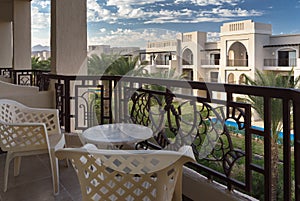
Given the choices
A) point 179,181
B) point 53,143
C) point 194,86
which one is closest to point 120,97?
point 53,143

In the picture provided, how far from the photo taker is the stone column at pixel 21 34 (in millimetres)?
6805

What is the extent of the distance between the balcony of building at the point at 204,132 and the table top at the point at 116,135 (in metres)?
0.27

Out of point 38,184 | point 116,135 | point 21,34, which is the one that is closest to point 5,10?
point 21,34

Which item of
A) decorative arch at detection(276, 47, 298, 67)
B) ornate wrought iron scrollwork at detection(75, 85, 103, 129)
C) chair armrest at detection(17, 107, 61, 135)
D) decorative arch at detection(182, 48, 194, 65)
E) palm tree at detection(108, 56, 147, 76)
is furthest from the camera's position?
decorative arch at detection(276, 47, 298, 67)

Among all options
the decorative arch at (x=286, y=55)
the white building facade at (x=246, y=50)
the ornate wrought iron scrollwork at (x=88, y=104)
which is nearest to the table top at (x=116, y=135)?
the ornate wrought iron scrollwork at (x=88, y=104)

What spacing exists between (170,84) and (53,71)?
7.40 feet

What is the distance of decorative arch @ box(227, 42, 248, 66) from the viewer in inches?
507

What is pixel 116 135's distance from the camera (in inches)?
90.3

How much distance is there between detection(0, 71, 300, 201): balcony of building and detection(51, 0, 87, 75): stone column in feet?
1.62

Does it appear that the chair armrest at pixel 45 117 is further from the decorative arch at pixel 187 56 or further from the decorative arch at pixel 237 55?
the decorative arch at pixel 237 55

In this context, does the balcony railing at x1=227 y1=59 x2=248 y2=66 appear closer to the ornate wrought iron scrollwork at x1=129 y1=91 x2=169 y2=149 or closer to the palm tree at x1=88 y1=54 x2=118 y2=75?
the palm tree at x1=88 y1=54 x2=118 y2=75

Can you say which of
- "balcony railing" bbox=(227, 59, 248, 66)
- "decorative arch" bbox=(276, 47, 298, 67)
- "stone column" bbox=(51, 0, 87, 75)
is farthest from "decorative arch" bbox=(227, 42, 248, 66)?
"stone column" bbox=(51, 0, 87, 75)

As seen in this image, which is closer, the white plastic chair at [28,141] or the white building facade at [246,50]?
the white plastic chair at [28,141]

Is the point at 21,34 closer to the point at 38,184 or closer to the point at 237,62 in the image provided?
the point at 38,184
